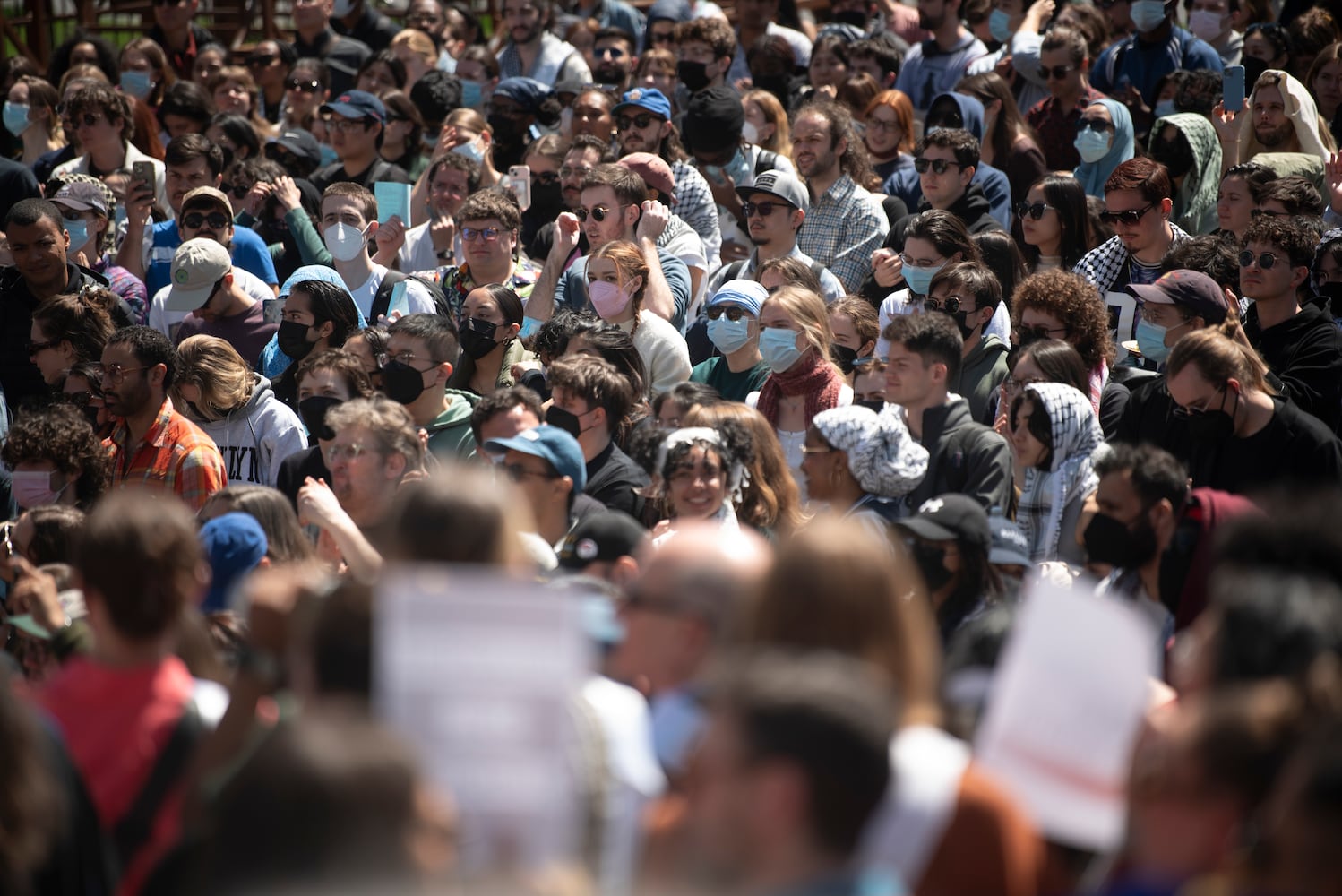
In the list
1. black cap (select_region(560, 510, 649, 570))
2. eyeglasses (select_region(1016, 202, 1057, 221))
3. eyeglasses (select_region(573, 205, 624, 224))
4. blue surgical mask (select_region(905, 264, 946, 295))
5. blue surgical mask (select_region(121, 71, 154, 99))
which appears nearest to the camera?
black cap (select_region(560, 510, 649, 570))

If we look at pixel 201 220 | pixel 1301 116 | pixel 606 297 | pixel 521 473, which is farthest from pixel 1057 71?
pixel 521 473

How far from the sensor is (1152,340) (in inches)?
254

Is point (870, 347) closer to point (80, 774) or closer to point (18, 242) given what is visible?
point (18, 242)

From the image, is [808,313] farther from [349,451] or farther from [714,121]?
[714,121]

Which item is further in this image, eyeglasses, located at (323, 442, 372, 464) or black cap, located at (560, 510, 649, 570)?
eyeglasses, located at (323, 442, 372, 464)

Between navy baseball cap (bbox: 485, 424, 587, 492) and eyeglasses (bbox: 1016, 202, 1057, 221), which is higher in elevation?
navy baseball cap (bbox: 485, 424, 587, 492)

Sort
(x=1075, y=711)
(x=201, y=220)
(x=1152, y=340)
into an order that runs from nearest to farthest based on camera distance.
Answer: (x=1075, y=711), (x=1152, y=340), (x=201, y=220)

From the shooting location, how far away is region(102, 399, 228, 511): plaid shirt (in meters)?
5.81

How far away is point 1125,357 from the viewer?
682 cm

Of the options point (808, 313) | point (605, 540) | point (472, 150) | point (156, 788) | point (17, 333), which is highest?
point (156, 788)

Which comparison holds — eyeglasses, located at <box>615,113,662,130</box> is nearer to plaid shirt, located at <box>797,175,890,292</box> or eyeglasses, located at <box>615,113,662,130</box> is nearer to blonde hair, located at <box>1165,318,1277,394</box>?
plaid shirt, located at <box>797,175,890,292</box>

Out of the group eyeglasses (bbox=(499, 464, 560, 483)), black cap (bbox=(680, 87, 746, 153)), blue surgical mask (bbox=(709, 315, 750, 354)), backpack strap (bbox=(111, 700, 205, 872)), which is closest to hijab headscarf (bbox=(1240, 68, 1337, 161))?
black cap (bbox=(680, 87, 746, 153))

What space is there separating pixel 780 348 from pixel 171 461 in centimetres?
246

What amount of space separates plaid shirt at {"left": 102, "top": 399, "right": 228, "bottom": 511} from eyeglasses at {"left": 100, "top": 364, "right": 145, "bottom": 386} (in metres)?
0.19
